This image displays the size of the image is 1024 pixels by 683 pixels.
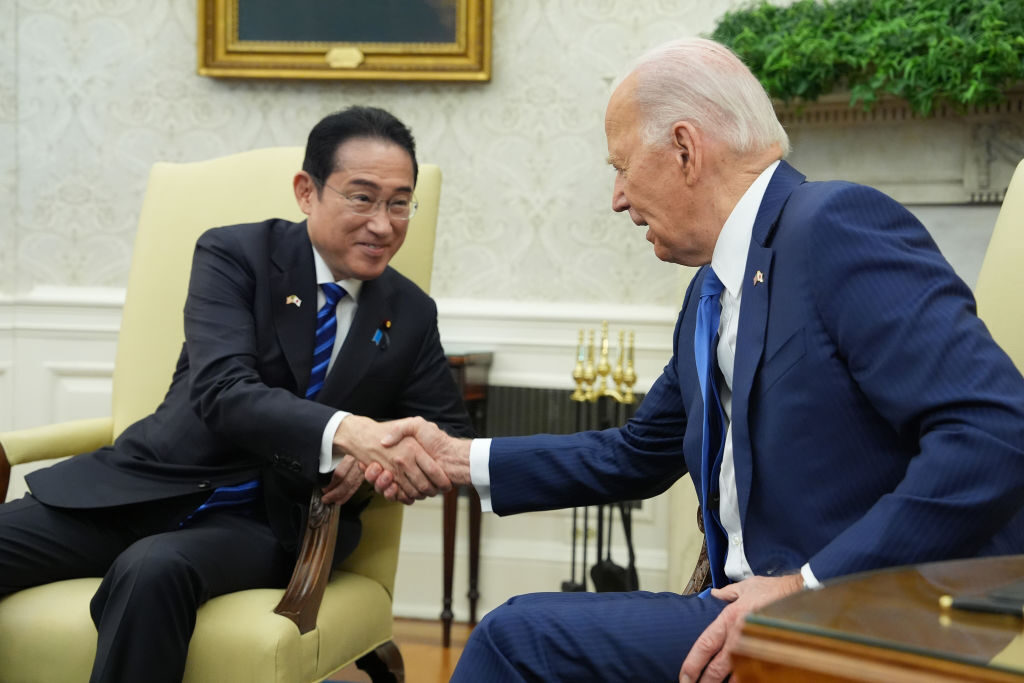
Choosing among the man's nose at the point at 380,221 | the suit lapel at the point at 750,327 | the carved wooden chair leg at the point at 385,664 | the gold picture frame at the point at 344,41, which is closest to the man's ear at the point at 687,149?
the suit lapel at the point at 750,327

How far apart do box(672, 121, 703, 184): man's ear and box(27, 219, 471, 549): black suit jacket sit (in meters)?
0.99

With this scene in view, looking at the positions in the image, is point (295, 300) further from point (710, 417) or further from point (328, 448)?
point (710, 417)

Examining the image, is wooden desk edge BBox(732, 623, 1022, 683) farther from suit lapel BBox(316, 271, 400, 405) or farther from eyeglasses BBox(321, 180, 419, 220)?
eyeglasses BBox(321, 180, 419, 220)

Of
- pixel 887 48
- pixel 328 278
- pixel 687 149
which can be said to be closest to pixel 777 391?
pixel 687 149

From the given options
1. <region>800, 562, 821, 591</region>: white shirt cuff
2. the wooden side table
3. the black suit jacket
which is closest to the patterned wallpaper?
the wooden side table

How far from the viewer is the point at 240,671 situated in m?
1.99

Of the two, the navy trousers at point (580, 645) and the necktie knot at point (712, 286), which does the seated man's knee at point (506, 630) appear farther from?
the necktie knot at point (712, 286)

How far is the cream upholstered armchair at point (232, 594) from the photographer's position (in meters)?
2.03

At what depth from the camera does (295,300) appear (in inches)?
99.4

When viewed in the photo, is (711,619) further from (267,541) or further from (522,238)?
(522,238)

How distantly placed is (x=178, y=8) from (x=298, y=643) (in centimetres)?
302

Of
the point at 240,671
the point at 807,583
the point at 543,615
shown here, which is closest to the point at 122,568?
the point at 240,671

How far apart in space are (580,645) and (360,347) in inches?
46.9

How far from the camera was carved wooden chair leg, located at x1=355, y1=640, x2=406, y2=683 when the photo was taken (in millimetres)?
2465
